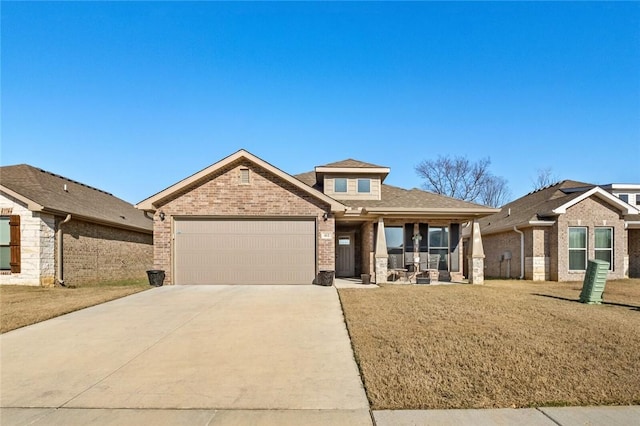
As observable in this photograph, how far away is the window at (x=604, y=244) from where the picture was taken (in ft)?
57.1

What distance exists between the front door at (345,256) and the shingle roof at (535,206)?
7.83 meters

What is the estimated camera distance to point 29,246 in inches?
Answer: 560

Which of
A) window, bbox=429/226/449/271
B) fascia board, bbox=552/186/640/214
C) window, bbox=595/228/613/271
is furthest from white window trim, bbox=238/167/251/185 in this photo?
window, bbox=595/228/613/271

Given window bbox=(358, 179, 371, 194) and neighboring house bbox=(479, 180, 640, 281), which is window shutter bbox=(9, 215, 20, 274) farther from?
neighboring house bbox=(479, 180, 640, 281)

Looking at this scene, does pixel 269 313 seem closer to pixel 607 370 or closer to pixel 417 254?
pixel 607 370

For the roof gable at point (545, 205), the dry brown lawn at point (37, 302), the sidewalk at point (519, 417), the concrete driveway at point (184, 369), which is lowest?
the dry brown lawn at point (37, 302)

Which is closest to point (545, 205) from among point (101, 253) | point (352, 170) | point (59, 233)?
point (352, 170)

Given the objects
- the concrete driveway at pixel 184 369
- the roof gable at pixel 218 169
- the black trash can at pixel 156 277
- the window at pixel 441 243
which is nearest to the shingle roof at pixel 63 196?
the roof gable at pixel 218 169

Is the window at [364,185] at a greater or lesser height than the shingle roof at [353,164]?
lesser

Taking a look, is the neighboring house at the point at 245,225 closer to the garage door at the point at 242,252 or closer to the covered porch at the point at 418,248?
the garage door at the point at 242,252

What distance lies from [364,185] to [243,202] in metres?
5.85

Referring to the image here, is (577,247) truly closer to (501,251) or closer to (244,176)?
(501,251)

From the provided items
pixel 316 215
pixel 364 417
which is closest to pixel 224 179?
pixel 316 215

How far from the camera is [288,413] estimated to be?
4.04 metres
